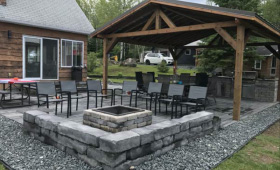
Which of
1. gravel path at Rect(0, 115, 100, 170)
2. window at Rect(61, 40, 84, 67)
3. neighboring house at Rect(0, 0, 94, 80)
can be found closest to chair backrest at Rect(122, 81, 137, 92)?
gravel path at Rect(0, 115, 100, 170)

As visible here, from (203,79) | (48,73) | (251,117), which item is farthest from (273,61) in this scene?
(48,73)

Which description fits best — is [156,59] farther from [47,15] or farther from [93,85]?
[93,85]

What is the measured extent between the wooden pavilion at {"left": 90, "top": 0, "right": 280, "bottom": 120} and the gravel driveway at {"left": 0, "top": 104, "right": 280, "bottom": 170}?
1.63m

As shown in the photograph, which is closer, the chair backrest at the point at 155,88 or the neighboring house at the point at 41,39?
the chair backrest at the point at 155,88

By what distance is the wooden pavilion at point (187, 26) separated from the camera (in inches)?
220

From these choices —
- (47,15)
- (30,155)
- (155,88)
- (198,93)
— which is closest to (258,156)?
(198,93)

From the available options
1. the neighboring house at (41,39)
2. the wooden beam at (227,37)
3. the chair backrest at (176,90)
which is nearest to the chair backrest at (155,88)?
the chair backrest at (176,90)

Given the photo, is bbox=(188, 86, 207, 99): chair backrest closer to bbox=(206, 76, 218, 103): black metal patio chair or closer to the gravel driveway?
the gravel driveway

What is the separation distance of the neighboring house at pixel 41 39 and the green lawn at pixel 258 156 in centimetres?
848

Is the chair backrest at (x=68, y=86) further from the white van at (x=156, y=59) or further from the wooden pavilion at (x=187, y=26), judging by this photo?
the white van at (x=156, y=59)

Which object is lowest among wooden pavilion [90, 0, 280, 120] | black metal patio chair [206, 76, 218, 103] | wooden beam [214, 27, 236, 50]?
black metal patio chair [206, 76, 218, 103]

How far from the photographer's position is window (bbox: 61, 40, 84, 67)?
1080cm

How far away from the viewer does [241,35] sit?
5.59m

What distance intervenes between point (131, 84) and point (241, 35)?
128 inches
